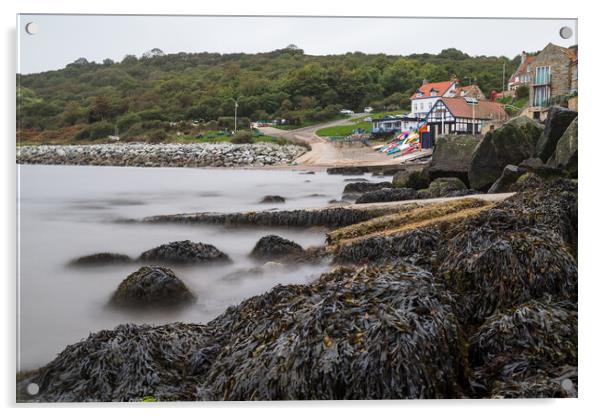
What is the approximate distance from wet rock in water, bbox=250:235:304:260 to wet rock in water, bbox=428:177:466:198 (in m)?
0.86

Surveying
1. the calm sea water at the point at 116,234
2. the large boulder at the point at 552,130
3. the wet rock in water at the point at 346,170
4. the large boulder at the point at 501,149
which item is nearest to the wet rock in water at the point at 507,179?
the large boulder at the point at 501,149

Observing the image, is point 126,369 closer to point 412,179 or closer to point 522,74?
point 412,179

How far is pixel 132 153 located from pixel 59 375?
1.22 meters

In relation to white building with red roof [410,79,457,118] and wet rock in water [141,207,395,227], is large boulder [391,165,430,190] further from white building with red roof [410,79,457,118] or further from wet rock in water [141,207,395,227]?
white building with red roof [410,79,457,118]

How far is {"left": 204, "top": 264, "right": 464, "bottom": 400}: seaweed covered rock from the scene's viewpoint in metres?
2.33

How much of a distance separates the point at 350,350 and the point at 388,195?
1.12 meters

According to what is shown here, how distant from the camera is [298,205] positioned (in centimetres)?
314

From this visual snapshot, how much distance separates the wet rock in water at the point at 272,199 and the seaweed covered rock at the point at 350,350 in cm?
72

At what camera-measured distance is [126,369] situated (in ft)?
8.37

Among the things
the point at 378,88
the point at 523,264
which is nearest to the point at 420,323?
the point at 523,264

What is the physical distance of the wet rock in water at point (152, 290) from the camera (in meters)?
2.78

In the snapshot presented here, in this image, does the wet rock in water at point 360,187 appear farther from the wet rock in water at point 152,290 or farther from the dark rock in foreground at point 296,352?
the wet rock in water at point 152,290

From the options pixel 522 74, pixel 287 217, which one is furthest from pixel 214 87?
pixel 522 74

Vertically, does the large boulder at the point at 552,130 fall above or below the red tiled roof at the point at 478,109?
below
